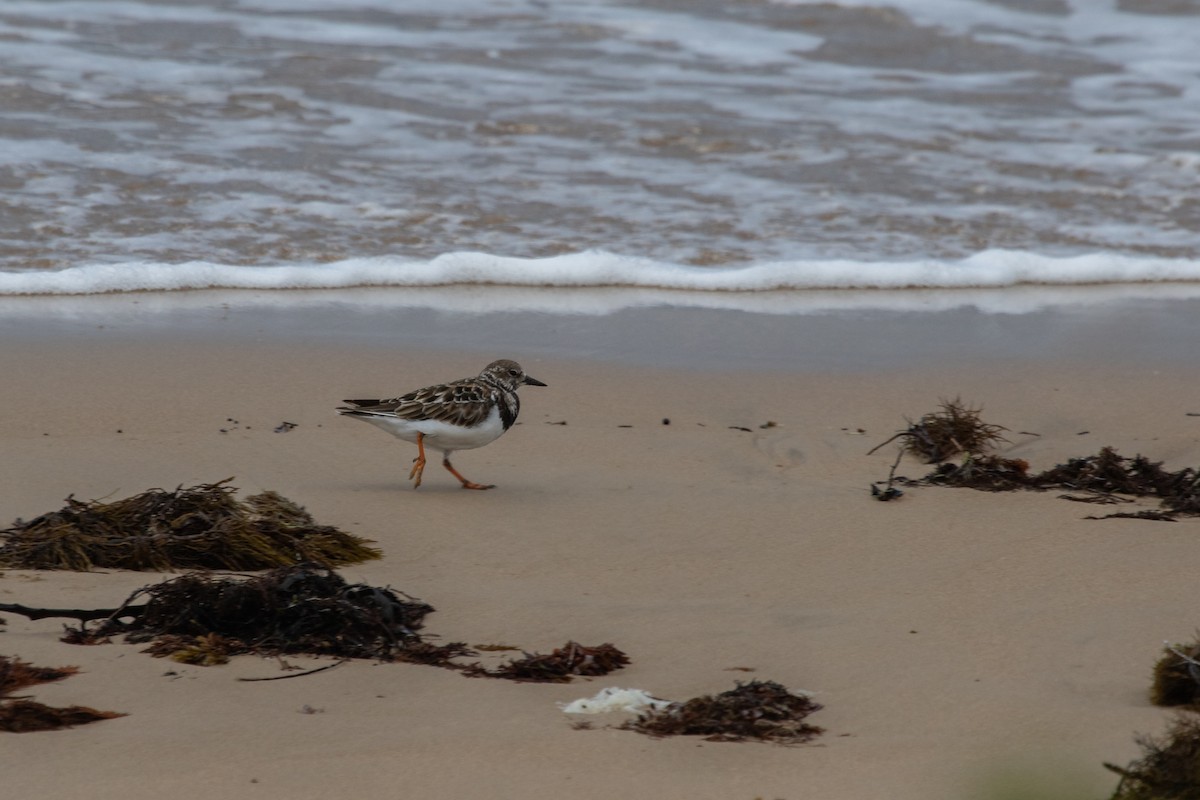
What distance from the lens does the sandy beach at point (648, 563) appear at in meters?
2.95

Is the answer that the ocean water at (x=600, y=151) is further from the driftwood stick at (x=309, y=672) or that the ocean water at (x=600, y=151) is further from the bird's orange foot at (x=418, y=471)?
the driftwood stick at (x=309, y=672)

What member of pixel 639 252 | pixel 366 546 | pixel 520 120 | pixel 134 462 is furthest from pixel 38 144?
pixel 366 546

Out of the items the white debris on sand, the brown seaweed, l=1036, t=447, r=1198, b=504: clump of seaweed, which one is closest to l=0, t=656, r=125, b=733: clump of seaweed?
the white debris on sand

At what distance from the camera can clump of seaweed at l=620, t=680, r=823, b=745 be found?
3.08 m

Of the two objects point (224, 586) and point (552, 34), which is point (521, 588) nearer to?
point (224, 586)

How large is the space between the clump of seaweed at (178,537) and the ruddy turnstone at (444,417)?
80 cm

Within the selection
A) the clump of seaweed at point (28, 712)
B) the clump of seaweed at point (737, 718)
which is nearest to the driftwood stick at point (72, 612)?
the clump of seaweed at point (28, 712)

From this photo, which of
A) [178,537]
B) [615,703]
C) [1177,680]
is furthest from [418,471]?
[1177,680]

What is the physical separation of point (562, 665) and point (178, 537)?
1.43 metres

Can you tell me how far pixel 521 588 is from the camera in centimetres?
416

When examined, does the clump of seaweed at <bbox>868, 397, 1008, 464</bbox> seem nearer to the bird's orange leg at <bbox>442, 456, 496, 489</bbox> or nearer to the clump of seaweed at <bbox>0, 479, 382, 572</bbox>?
the bird's orange leg at <bbox>442, 456, 496, 489</bbox>

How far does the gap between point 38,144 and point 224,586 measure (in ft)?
22.1

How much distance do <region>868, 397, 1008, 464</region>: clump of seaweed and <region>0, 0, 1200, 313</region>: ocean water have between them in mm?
2165

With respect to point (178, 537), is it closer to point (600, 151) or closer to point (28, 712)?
point (28, 712)
